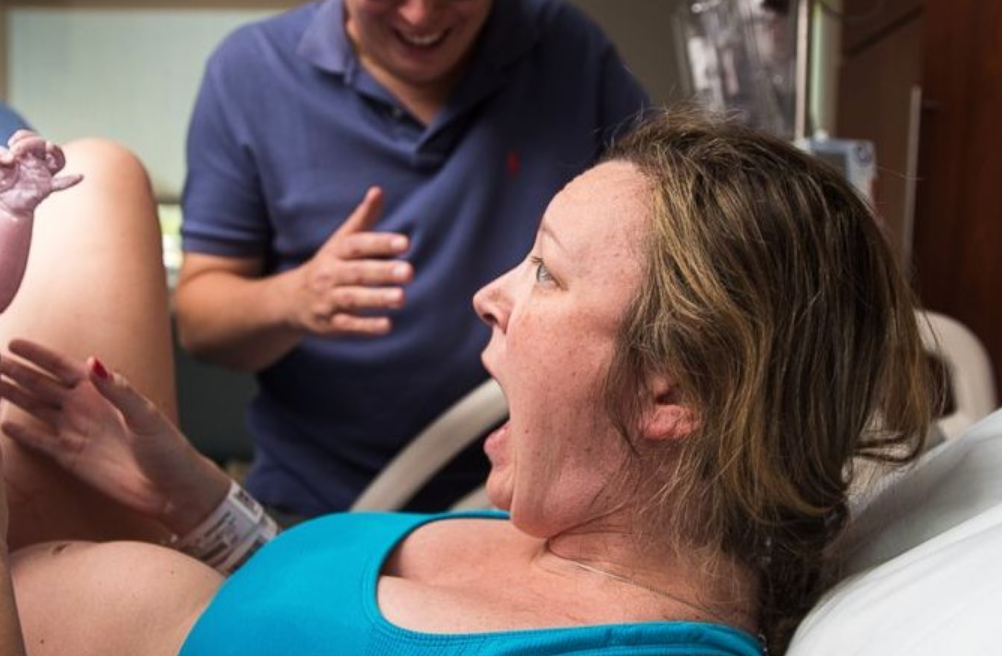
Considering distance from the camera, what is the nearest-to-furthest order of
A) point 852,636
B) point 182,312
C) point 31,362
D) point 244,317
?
point 852,636 → point 31,362 → point 244,317 → point 182,312

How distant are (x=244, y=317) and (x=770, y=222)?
852 mm

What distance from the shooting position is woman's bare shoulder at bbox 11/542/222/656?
105cm

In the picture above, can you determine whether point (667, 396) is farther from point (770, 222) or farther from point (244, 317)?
point (244, 317)

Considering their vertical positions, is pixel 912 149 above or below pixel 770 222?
below

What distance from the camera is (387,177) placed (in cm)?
173

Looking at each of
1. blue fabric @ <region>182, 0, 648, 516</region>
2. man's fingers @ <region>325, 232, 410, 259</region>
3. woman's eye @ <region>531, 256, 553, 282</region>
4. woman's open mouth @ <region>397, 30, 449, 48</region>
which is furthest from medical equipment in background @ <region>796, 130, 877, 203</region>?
woman's eye @ <region>531, 256, 553, 282</region>

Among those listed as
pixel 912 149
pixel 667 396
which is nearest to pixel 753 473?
pixel 667 396

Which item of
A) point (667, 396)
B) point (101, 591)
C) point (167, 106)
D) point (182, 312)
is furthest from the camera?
point (167, 106)

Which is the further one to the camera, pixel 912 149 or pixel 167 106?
pixel 167 106

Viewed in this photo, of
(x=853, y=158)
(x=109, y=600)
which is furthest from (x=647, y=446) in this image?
(x=853, y=158)

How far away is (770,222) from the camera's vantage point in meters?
0.93

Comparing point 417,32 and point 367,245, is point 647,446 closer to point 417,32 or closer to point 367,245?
point 367,245

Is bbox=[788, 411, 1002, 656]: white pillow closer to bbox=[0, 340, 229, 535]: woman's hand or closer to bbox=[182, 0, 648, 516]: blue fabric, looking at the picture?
bbox=[0, 340, 229, 535]: woman's hand

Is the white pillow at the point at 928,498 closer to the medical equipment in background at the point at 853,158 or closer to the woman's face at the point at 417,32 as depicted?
the woman's face at the point at 417,32
